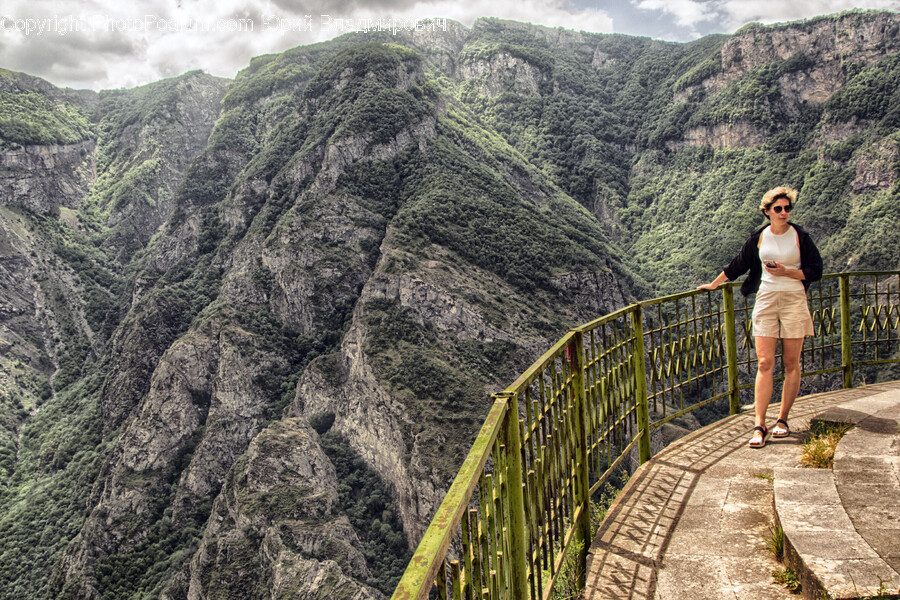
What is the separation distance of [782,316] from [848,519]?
2.49m

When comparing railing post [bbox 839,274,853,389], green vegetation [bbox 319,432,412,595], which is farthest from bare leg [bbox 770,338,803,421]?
green vegetation [bbox 319,432,412,595]

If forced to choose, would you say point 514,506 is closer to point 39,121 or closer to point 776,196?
point 776,196

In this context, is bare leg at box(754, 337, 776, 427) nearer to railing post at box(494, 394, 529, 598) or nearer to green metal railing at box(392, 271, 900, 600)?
green metal railing at box(392, 271, 900, 600)

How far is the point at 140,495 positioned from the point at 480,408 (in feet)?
139

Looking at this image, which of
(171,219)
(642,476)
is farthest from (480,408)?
(171,219)

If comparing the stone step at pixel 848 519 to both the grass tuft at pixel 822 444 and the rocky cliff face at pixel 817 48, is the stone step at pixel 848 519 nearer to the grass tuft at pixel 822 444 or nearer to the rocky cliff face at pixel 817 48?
the grass tuft at pixel 822 444

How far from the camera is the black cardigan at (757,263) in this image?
18.5 feet

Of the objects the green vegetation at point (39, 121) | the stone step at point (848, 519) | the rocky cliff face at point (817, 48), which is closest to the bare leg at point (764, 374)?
the stone step at point (848, 519)

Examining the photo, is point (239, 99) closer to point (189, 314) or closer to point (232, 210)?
point (232, 210)

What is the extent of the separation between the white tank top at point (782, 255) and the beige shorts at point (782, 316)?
0.22ft

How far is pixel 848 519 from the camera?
3.80 m

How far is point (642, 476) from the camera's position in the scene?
213 inches

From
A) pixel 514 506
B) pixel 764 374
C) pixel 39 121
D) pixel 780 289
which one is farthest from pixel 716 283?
pixel 39 121

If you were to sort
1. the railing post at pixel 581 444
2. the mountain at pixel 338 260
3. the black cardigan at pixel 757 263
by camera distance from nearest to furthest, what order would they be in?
1. the railing post at pixel 581 444
2. the black cardigan at pixel 757 263
3. the mountain at pixel 338 260
